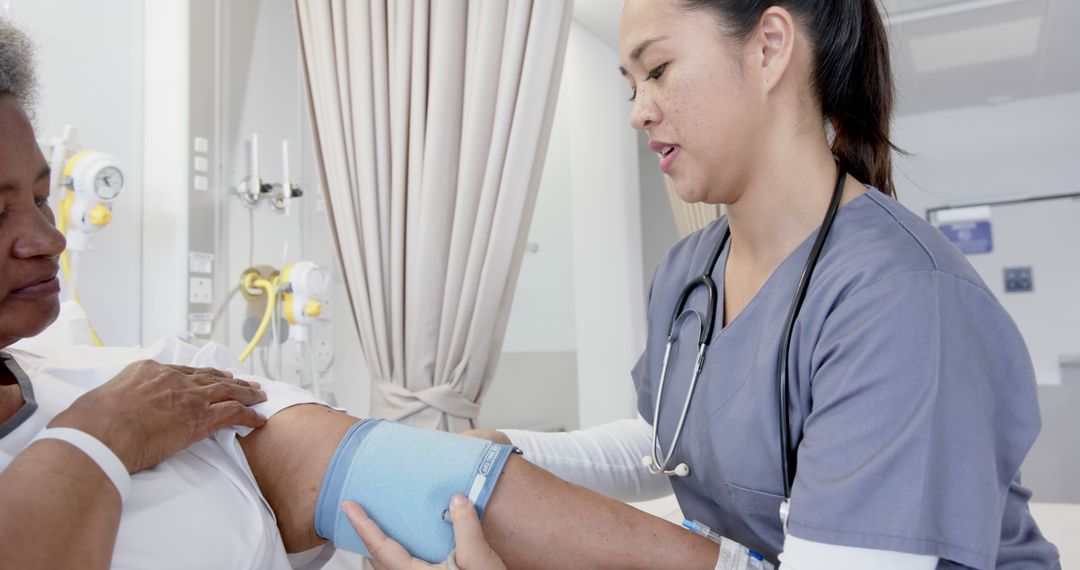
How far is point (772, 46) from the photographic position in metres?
0.99

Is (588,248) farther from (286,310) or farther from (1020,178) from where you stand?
(1020,178)

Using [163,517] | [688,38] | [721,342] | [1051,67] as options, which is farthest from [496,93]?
[1051,67]

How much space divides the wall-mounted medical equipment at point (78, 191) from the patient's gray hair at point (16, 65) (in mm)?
886

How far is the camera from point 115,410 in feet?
2.69

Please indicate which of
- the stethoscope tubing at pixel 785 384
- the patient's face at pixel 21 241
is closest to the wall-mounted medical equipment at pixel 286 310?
the patient's face at pixel 21 241

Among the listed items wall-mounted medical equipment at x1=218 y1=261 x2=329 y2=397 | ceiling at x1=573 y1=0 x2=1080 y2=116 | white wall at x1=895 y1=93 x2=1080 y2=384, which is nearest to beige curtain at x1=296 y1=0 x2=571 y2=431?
wall-mounted medical equipment at x1=218 y1=261 x2=329 y2=397

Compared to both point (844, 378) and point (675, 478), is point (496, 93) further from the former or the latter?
point (844, 378)

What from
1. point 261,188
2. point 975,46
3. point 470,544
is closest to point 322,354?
point 261,188

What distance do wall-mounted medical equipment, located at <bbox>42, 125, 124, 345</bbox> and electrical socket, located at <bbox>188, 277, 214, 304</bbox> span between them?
1.13 feet

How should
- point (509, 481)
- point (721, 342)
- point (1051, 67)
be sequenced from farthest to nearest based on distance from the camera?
1. point (1051, 67)
2. point (721, 342)
3. point (509, 481)

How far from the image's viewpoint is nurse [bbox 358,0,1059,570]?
2.48 feet

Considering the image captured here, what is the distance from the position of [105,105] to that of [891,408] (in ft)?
6.87

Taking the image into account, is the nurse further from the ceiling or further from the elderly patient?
the ceiling

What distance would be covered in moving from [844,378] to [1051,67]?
14.7ft
